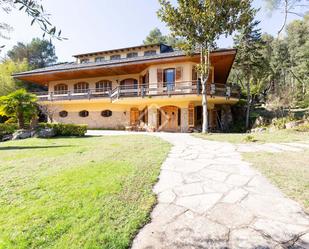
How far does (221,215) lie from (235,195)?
813 mm

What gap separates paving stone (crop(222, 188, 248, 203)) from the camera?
370 centimetres

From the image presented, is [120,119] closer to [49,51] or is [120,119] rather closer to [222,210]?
[222,210]

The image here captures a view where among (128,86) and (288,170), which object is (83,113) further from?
(288,170)

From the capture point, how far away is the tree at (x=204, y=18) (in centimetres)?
1329

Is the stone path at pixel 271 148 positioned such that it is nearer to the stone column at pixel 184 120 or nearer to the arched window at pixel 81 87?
the stone column at pixel 184 120

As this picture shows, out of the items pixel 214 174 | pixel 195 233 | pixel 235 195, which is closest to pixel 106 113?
pixel 214 174

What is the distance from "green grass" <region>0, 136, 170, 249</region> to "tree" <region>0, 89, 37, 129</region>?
920 centimetres

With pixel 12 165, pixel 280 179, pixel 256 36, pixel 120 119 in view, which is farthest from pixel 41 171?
pixel 256 36

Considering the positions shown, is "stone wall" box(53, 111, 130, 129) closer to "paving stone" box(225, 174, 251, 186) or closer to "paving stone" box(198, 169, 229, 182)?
"paving stone" box(198, 169, 229, 182)

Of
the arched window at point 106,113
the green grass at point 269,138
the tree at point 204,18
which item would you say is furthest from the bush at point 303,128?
the arched window at point 106,113

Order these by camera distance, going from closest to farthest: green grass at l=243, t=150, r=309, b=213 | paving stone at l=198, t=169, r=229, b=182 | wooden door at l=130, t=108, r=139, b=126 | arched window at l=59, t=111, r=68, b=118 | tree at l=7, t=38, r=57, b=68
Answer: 1. green grass at l=243, t=150, r=309, b=213
2. paving stone at l=198, t=169, r=229, b=182
3. wooden door at l=130, t=108, r=139, b=126
4. arched window at l=59, t=111, r=68, b=118
5. tree at l=7, t=38, r=57, b=68

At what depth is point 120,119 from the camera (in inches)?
916

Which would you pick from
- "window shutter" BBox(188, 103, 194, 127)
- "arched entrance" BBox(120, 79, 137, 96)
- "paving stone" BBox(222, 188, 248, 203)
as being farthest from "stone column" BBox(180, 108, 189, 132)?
"paving stone" BBox(222, 188, 248, 203)

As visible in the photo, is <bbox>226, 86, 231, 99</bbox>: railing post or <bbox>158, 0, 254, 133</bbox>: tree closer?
<bbox>158, 0, 254, 133</bbox>: tree
